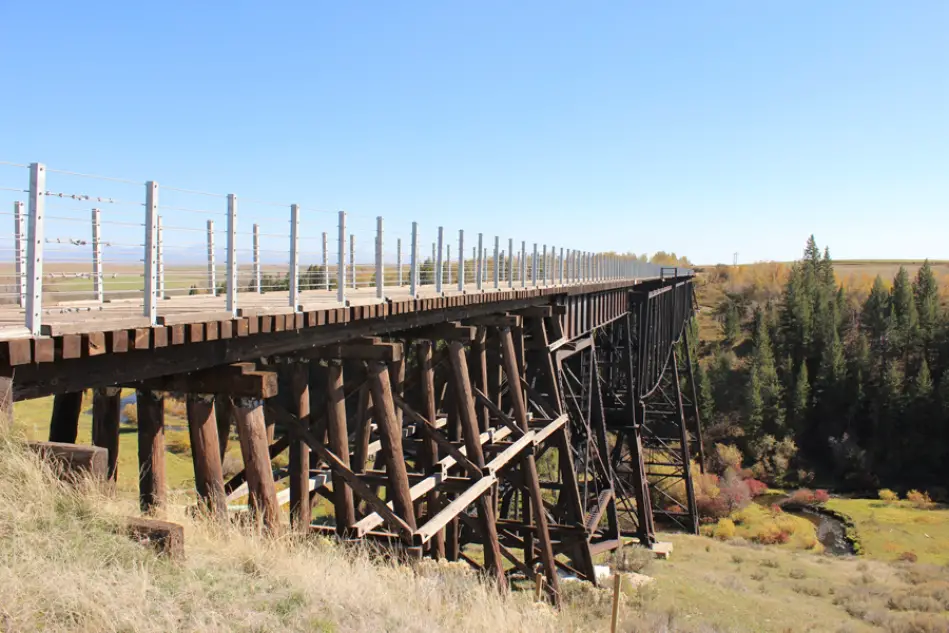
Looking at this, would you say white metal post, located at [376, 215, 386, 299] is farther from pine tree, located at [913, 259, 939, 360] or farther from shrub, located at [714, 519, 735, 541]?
pine tree, located at [913, 259, 939, 360]

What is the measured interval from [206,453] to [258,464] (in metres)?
0.44

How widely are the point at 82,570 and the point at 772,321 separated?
67660 mm

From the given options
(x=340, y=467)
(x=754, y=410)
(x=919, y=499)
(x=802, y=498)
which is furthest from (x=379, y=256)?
(x=754, y=410)

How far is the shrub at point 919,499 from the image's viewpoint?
4128 centimetres

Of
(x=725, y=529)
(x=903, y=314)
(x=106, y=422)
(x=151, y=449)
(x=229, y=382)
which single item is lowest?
(x=725, y=529)

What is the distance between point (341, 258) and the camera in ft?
23.4

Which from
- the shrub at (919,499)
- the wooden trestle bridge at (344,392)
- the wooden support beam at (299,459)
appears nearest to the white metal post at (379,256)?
the wooden trestle bridge at (344,392)

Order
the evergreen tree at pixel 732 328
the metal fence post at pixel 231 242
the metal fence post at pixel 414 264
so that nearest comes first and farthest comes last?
1. the metal fence post at pixel 231 242
2. the metal fence post at pixel 414 264
3. the evergreen tree at pixel 732 328

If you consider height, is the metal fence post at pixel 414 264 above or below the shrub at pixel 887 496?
above

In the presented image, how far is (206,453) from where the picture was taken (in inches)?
236

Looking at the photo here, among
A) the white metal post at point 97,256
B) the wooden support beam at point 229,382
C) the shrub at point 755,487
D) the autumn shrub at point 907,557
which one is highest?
the white metal post at point 97,256

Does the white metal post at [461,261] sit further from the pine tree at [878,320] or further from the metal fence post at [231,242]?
the pine tree at [878,320]

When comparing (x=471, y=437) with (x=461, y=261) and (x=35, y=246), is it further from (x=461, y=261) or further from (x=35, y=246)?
(x=35, y=246)

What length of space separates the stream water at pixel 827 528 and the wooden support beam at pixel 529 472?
89.3ft
